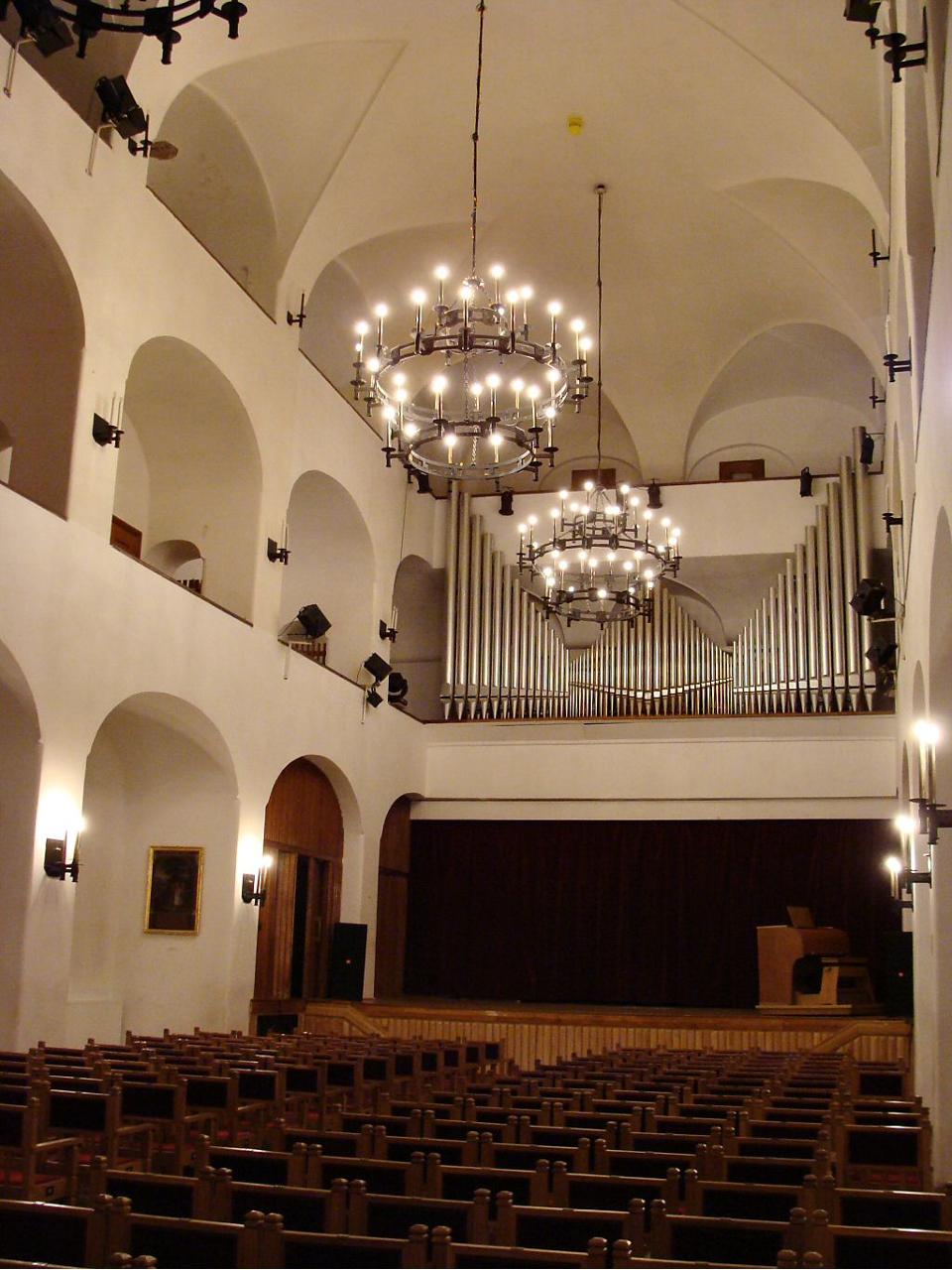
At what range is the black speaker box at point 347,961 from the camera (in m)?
16.3

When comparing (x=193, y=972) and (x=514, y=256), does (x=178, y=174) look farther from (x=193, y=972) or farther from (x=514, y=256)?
(x=193, y=972)

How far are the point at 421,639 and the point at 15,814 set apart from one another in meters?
11.8

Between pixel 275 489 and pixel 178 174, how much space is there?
3.89m

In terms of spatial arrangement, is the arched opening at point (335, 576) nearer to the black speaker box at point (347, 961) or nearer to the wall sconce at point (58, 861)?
the black speaker box at point (347, 961)

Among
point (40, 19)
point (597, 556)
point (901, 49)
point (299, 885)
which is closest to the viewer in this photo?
point (901, 49)

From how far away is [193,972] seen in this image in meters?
14.0

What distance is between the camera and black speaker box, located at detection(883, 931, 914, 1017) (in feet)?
50.3

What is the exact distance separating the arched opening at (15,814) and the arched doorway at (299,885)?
481 centimetres

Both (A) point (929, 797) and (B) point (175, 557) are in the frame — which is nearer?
(A) point (929, 797)

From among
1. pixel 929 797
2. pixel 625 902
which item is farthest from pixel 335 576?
pixel 929 797

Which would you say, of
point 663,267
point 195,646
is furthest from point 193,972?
point 663,267

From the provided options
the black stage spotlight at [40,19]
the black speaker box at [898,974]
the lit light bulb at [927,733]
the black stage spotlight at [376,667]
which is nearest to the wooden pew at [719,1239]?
the lit light bulb at [927,733]

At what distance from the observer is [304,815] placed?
54.7 ft

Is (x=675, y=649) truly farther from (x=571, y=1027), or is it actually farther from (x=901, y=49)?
(x=901, y=49)
